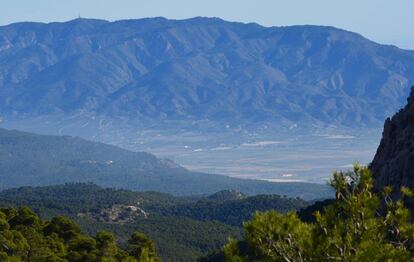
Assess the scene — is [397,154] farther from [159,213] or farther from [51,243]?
[159,213]

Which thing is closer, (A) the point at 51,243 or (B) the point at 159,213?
(A) the point at 51,243

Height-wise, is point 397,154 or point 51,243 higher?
point 397,154

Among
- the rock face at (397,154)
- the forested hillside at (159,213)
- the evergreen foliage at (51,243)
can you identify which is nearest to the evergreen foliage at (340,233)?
the evergreen foliage at (51,243)

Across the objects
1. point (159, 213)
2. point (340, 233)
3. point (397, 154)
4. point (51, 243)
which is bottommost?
point (51, 243)

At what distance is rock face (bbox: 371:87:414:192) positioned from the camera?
129 ft

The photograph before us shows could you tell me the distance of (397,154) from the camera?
41531 mm

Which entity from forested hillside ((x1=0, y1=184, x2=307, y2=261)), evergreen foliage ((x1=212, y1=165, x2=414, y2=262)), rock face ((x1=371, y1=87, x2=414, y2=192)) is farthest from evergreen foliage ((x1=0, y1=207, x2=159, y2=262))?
forested hillside ((x1=0, y1=184, x2=307, y2=261))

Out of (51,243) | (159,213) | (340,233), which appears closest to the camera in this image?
(340,233)

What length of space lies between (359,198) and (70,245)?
29009 millimetres

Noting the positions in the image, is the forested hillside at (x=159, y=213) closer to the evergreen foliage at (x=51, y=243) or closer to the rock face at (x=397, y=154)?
the evergreen foliage at (x=51, y=243)

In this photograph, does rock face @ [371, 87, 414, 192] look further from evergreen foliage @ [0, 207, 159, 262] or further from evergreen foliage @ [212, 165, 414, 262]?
evergreen foliage @ [212, 165, 414, 262]

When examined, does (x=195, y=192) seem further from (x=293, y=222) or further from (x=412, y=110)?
(x=293, y=222)

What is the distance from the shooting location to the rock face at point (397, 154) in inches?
1543

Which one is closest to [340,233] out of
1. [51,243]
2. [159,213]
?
[51,243]
